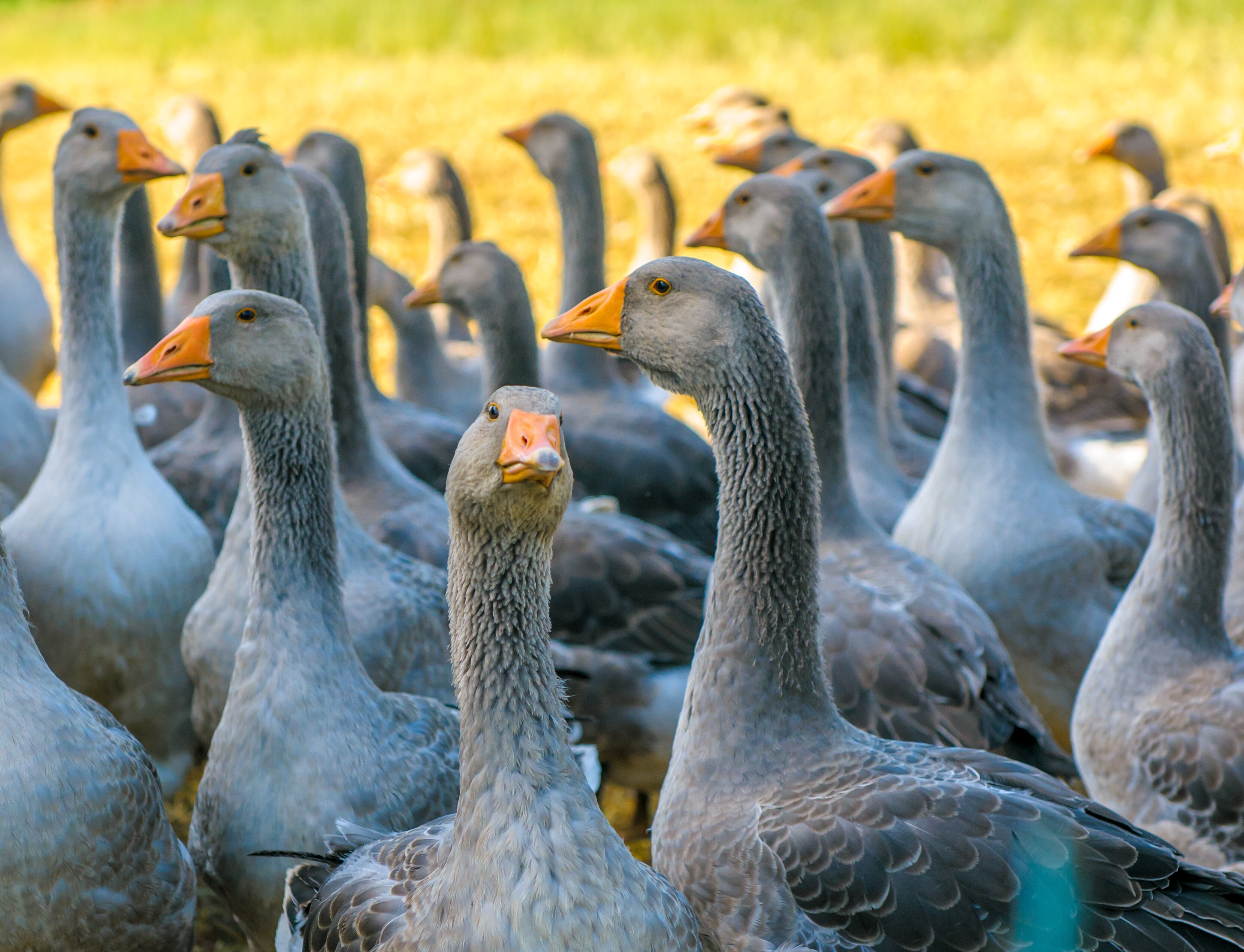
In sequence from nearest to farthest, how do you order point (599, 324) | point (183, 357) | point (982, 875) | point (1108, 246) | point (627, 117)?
point (982, 875) → point (599, 324) → point (183, 357) → point (1108, 246) → point (627, 117)

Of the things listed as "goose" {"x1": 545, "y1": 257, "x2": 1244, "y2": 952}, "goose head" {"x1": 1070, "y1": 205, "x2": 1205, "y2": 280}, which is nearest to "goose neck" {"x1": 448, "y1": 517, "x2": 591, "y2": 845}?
"goose" {"x1": 545, "y1": 257, "x2": 1244, "y2": 952}

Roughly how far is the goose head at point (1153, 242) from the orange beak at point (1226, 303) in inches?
10.9

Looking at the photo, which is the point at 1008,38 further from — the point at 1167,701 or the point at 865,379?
the point at 1167,701

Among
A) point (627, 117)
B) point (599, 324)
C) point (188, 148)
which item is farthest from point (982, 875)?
point (627, 117)

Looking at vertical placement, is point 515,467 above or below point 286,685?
above

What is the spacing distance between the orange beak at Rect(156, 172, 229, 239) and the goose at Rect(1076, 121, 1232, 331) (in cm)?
543

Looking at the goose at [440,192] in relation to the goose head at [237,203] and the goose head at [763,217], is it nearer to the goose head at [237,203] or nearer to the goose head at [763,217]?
the goose head at [763,217]

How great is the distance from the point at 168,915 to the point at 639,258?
25.9 ft

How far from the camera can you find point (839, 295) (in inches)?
223

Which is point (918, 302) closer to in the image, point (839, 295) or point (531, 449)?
point (839, 295)

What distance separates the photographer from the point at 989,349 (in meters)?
6.09

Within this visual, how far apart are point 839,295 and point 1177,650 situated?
6.04 ft

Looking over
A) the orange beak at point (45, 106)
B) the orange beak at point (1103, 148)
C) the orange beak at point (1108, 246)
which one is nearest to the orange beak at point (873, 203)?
the orange beak at point (1108, 246)

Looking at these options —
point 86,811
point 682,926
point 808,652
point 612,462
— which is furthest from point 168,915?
point 612,462
